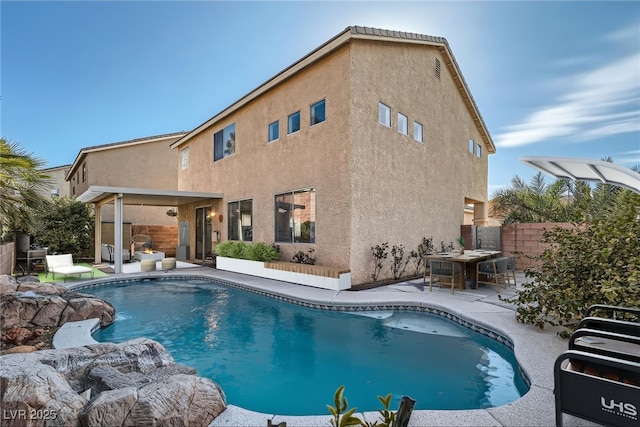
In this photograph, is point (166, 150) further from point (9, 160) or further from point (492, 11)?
point (492, 11)

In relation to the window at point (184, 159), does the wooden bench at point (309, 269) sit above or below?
below

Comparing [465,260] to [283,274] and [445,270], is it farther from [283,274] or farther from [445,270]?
[283,274]

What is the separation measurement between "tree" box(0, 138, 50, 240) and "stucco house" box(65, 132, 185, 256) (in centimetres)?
1066

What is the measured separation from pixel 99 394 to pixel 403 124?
403 inches

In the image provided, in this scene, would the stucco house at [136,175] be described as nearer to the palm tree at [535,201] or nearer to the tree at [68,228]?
the tree at [68,228]

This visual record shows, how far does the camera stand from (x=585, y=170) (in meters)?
4.09

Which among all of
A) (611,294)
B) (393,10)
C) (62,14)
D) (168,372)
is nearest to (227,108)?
(62,14)

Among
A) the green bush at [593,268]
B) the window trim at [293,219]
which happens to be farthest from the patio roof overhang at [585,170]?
the window trim at [293,219]

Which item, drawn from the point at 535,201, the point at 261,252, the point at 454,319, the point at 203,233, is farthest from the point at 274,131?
the point at 535,201

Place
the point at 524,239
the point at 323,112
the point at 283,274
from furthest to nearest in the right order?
the point at 524,239
the point at 283,274
the point at 323,112

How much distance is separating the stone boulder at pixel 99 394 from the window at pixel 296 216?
669 centimetres

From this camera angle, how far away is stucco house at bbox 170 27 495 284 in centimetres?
900

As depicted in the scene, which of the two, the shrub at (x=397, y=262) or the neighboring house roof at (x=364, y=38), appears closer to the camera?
the neighboring house roof at (x=364, y=38)

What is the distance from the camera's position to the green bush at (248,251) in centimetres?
1082
